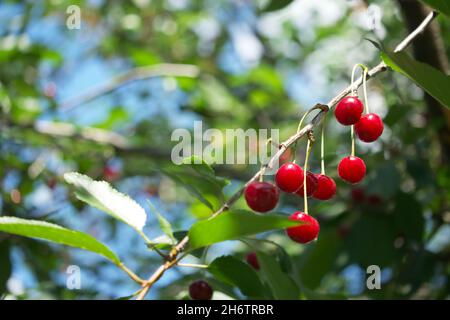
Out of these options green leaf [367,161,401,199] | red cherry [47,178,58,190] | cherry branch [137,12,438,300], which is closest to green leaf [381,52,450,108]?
cherry branch [137,12,438,300]

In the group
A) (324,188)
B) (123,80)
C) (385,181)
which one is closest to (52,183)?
(123,80)

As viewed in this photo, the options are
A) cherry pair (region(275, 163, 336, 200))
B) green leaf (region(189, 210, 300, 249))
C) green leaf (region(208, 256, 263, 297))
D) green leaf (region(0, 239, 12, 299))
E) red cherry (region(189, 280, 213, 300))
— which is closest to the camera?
green leaf (region(189, 210, 300, 249))

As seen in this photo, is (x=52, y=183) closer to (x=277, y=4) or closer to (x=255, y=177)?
(x=277, y=4)

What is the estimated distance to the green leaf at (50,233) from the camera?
1240 mm

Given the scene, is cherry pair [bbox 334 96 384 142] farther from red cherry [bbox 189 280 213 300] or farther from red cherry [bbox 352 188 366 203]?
red cherry [bbox 352 188 366 203]

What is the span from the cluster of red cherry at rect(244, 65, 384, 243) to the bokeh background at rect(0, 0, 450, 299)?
0.97 ft

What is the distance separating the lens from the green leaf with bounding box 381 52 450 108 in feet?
4.17

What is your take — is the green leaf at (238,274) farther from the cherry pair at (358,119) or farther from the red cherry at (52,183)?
the red cherry at (52,183)

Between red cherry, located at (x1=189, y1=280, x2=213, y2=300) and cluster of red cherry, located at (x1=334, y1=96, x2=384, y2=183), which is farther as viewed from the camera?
red cherry, located at (x1=189, y1=280, x2=213, y2=300)


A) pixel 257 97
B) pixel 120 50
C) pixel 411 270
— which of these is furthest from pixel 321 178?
pixel 120 50

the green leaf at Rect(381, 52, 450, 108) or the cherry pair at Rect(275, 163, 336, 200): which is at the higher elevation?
the green leaf at Rect(381, 52, 450, 108)

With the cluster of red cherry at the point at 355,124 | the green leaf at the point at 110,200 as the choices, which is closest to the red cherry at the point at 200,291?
the green leaf at the point at 110,200

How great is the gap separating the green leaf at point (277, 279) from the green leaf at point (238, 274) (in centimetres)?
8

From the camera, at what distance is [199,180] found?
164 centimetres
